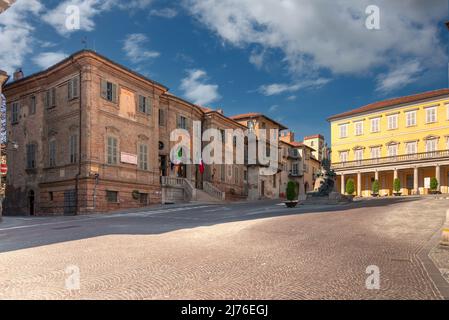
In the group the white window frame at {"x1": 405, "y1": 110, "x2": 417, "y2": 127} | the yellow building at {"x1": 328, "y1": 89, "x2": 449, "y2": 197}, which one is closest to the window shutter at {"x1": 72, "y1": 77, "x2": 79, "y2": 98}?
the yellow building at {"x1": 328, "y1": 89, "x2": 449, "y2": 197}

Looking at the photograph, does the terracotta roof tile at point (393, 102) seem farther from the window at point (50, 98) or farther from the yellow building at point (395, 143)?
the window at point (50, 98)

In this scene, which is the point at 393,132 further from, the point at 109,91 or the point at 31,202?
the point at 31,202

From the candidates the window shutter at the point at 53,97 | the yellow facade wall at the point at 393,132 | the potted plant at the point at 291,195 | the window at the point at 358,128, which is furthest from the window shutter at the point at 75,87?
the window at the point at 358,128

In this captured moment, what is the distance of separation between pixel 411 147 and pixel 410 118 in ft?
13.1

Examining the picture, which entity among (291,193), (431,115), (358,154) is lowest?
(291,193)

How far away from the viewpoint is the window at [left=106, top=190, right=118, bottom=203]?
27.2 meters

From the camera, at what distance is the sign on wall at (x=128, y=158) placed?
2886cm

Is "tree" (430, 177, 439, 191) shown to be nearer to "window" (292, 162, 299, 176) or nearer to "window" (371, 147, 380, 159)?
"window" (371, 147, 380, 159)

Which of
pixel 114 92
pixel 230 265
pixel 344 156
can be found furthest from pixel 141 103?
pixel 344 156

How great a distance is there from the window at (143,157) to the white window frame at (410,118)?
37596 mm

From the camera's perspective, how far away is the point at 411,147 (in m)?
51.2

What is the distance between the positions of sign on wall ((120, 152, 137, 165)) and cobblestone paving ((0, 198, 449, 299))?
17029 millimetres

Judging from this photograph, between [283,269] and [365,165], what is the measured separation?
5044 centimetres
